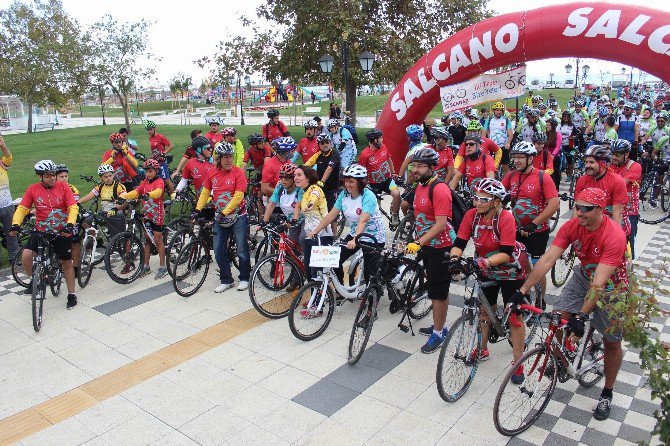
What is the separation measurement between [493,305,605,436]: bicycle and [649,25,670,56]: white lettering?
7460 millimetres

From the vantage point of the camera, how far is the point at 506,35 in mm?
11086

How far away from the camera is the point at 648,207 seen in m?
11.8

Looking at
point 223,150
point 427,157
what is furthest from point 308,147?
point 427,157

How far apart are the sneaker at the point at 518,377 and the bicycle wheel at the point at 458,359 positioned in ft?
1.94

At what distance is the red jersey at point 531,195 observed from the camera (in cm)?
625

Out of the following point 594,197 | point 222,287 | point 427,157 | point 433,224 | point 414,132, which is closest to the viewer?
point 594,197

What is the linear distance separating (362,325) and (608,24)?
8.32m

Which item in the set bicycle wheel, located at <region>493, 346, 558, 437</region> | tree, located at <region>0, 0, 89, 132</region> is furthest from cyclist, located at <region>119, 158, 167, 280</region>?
tree, located at <region>0, 0, 89, 132</region>

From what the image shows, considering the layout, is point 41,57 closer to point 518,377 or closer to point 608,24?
point 608,24

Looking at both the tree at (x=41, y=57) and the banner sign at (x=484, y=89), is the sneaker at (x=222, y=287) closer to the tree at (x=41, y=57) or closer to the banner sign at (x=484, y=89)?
the banner sign at (x=484, y=89)

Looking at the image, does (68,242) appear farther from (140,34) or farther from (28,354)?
(140,34)

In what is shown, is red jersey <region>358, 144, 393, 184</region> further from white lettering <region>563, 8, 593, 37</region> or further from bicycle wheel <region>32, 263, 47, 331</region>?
bicycle wheel <region>32, 263, 47, 331</region>

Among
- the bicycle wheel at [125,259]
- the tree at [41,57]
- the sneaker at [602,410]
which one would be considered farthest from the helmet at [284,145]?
the tree at [41,57]

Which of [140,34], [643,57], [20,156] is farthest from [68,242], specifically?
[140,34]
